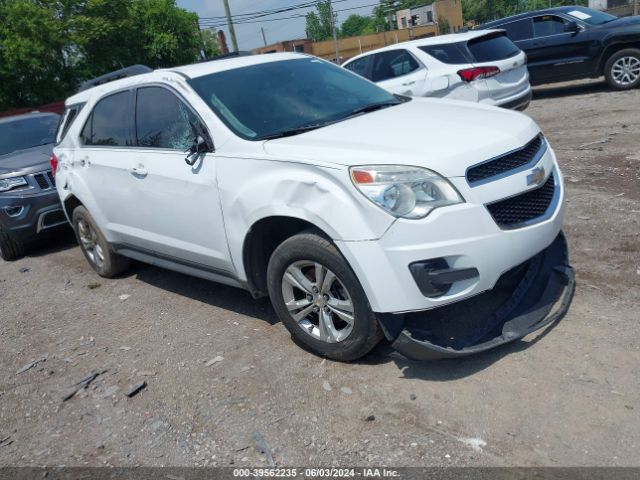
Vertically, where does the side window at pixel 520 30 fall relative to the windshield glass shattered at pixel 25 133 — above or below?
below

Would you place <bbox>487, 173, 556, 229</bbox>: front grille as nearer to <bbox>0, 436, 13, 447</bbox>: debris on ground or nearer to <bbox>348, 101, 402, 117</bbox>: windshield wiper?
<bbox>348, 101, 402, 117</bbox>: windshield wiper

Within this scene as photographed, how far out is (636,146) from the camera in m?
7.47

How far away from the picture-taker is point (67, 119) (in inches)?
250

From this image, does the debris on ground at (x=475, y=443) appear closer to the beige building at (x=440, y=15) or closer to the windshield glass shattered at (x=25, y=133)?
the windshield glass shattered at (x=25, y=133)

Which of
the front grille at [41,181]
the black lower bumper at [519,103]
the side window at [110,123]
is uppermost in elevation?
the side window at [110,123]

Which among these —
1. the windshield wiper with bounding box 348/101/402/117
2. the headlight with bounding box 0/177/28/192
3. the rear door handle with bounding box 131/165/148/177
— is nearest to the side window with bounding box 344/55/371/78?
the headlight with bounding box 0/177/28/192

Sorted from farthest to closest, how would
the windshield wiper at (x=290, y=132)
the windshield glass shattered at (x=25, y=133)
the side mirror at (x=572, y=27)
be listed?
the side mirror at (x=572, y=27) → the windshield glass shattered at (x=25, y=133) → the windshield wiper at (x=290, y=132)

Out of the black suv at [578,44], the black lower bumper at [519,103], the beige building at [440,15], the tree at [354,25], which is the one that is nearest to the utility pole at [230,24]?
the black suv at [578,44]

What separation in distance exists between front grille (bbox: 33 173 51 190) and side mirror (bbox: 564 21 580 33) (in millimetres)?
9690

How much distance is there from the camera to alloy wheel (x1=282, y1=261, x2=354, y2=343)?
11.7 ft

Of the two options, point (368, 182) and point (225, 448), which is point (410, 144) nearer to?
point (368, 182)

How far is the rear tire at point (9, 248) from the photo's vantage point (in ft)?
24.3

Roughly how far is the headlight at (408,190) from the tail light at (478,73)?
20.8 ft

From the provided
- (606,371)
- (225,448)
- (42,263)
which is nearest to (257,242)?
(225,448)
